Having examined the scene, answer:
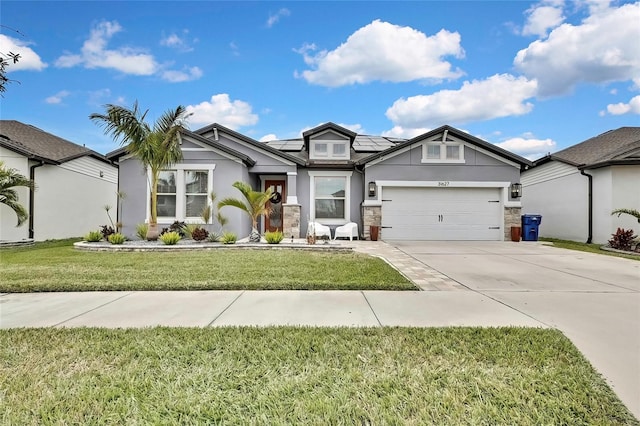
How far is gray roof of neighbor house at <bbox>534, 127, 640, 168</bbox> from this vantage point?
12420 mm

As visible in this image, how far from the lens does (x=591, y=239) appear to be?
1346cm

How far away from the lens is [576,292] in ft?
17.2

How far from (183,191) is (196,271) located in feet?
21.0

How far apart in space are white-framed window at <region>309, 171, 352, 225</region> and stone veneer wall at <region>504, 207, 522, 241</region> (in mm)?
6930

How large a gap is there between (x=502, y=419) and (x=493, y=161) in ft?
46.1

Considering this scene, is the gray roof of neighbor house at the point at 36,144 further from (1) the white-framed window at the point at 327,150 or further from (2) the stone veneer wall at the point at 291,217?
(1) the white-framed window at the point at 327,150

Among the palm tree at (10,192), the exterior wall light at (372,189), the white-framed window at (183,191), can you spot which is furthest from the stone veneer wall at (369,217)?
the palm tree at (10,192)

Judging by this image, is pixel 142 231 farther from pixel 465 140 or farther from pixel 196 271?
pixel 465 140

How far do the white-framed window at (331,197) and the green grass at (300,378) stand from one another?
10734 millimetres

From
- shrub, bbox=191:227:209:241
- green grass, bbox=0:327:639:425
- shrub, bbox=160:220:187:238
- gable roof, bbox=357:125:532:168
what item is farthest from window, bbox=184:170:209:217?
green grass, bbox=0:327:639:425

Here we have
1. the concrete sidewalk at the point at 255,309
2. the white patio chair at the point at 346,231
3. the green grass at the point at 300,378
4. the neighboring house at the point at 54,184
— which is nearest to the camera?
the green grass at the point at 300,378

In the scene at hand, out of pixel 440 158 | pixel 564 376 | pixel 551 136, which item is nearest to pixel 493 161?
pixel 440 158

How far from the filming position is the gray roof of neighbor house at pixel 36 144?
1252 cm

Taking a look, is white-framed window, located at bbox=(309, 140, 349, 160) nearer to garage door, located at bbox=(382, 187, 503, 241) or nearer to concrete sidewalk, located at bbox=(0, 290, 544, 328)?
garage door, located at bbox=(382, 187, 503, 241)
